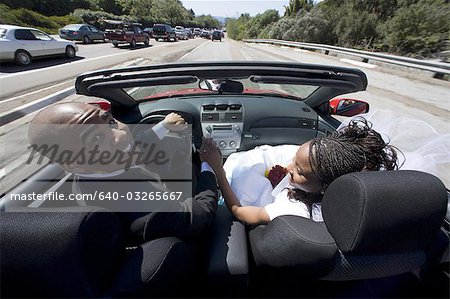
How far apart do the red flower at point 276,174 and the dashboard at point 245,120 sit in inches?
33.4

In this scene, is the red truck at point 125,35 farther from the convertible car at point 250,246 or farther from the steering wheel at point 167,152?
the convertible car at point 250,246

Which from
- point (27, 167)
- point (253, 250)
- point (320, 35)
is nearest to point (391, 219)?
point (253, 250)

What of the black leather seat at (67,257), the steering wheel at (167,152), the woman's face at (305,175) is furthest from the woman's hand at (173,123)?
the black leather seat at (67,257)

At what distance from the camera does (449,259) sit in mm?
1213

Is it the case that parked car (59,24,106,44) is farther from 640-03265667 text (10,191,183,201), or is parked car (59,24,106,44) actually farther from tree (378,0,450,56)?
640-03265667 text (10,191,183,201)

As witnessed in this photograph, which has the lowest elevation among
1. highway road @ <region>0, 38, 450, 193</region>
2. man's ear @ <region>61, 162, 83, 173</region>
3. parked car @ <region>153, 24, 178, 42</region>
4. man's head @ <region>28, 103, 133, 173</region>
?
highway road @ <region>0, 38, 450, 193</region>

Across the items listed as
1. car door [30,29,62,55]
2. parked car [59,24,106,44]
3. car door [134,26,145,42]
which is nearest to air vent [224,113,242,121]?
car door [30,29,62,55]

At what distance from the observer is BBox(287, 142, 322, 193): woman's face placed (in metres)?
1.42

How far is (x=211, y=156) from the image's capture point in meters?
1.99

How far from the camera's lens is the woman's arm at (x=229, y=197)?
1.55 meters

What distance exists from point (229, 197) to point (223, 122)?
132 cm

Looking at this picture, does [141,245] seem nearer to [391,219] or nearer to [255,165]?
[391,219]

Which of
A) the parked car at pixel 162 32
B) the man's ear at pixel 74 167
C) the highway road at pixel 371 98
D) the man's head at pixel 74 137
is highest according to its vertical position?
the man's head at pixel 74 137

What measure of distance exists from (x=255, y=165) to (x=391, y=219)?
4.42 ft
